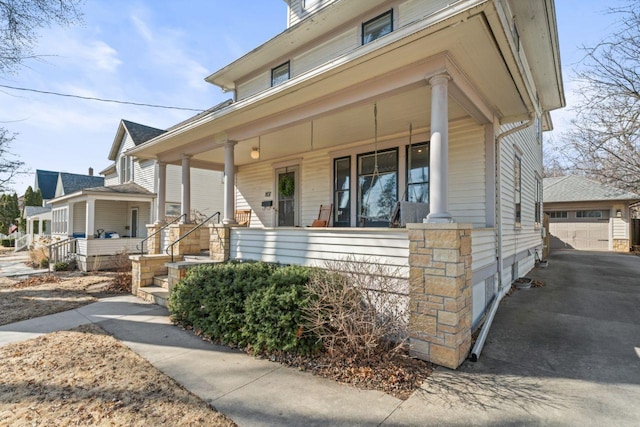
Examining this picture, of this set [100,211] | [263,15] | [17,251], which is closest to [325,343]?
[263,15]

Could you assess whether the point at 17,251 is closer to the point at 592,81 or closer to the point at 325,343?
the point at 325,343

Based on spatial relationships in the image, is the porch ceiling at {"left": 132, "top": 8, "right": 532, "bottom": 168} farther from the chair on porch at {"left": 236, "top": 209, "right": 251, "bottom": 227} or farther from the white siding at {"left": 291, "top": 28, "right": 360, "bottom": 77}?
the chair on porch at {"left": 236, "top": 209, "right": 251, "bottom": 227}

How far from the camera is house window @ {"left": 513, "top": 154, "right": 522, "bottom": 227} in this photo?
7203mm

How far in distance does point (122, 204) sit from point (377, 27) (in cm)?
1560

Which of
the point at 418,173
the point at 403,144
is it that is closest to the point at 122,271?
the point at 403,144

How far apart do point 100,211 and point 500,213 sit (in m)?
17.8

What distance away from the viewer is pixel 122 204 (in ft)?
53.8

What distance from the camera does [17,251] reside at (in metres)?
21.9

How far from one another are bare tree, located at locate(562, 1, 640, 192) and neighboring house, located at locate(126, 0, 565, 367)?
131 cm

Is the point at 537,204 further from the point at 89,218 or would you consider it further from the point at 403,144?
the point at 89,218

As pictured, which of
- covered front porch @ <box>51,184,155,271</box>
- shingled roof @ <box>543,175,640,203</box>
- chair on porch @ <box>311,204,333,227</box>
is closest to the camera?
chair on porch @ <box>311,204,333,227</box>

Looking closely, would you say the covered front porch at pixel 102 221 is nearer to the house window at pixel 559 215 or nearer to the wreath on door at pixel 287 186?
the wreath on door at pixel 287 186

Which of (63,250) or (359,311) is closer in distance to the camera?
(359,311)

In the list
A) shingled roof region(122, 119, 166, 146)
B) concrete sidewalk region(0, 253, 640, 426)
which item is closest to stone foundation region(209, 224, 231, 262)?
concrete sidewalk region(0, 253, 640, 426)
